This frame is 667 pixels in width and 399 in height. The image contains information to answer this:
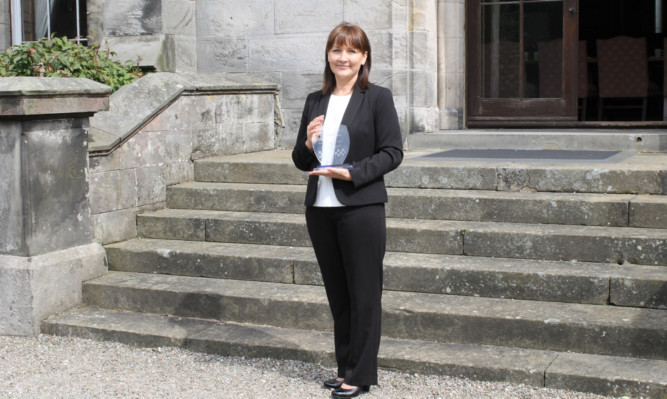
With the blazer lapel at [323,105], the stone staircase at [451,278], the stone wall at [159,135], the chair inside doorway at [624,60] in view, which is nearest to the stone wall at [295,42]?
the stone wall at [159,135]

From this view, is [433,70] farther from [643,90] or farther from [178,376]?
[178,376]

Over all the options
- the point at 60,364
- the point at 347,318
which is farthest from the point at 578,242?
the point at 60,364

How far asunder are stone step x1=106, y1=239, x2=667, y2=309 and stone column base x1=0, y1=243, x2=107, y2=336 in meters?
0.55

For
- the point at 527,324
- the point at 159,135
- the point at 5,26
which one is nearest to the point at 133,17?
the point at 5,26

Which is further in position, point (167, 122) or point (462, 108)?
point (462, 108)

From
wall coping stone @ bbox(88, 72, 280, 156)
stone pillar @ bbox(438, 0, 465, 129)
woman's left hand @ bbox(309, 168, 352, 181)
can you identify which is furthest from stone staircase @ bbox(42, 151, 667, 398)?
stone pillar @ bbox(438, 0, 465, 129)

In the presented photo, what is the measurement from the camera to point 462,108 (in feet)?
28.8

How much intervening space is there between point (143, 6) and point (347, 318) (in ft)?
17.3

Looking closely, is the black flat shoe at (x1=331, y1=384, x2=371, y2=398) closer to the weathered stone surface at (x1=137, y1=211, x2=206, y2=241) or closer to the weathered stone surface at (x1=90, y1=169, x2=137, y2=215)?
the weathered stone surface at (x1=137, y1=211, x2=206, y2=241)

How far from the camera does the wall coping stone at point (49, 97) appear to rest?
5.25 metres

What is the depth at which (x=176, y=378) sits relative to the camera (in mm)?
4578

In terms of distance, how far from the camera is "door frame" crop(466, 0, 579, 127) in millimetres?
8438

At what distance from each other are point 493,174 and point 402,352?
189 centimetres

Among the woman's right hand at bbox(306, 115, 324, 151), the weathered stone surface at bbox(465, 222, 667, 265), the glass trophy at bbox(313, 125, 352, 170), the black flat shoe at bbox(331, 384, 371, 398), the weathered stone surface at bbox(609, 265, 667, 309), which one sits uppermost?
the woman's right hand at bbox(306, 115, 324, 151)
